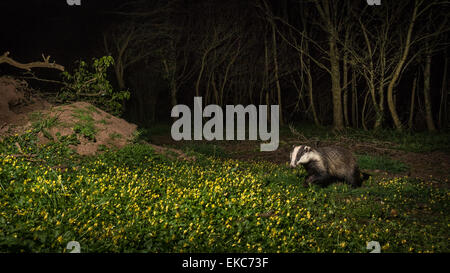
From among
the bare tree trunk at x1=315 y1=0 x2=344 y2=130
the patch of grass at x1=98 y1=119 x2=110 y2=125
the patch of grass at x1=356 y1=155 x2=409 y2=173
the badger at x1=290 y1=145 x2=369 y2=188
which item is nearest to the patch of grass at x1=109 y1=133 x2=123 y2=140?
the patch of grass at x1=98 y1=119 x2=110 y2=125

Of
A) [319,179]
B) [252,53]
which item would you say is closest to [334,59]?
[252,53]

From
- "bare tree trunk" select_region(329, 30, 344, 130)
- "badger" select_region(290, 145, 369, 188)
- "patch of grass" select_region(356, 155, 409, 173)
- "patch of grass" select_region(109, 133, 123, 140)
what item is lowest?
"patch of grass" select_region(356, 155, 409, 173)

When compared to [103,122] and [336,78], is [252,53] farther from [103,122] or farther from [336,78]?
[103,122]

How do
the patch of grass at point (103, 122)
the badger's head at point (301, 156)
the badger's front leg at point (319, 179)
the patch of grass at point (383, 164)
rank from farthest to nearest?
the patch of grass at point (103, 122) → the patch of grass at point (383, 164) → the badger's front leg at point (319, 179) → the badger's head at point (301, 156)

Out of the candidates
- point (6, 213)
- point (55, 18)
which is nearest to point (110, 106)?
point (6, 213)

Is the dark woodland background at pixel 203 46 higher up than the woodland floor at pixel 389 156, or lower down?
higher up

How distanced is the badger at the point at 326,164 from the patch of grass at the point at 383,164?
77.4 inches

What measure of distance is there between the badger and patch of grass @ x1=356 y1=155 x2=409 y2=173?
1966 millimetres

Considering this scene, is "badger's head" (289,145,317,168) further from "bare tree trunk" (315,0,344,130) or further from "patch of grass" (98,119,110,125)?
"bare tree trunk" (315,0,344,130)

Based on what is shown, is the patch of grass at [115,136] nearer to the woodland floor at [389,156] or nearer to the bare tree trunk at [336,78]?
the woodland floor at [389,156]

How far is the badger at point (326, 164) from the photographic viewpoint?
261 inches

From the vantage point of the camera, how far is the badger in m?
6.64

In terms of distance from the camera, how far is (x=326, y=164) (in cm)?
684

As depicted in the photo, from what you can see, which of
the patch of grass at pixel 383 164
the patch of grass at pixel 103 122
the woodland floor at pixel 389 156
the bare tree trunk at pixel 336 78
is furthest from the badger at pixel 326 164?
the bare tree trunk at pixel 336 78
